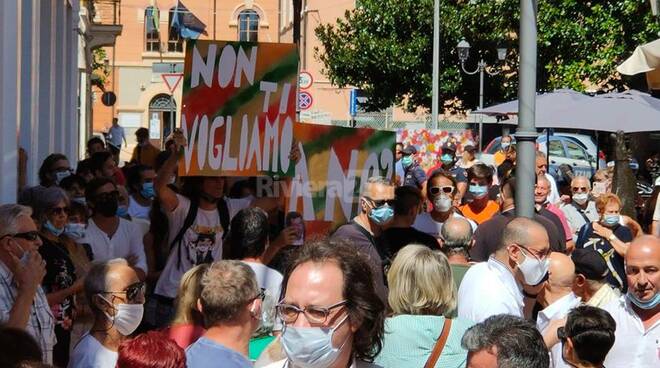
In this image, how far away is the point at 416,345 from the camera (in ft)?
17.7

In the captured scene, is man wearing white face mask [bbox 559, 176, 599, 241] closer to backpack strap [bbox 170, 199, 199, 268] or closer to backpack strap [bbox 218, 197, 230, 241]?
backpack strap [bbox 218, 197, 230, 241]

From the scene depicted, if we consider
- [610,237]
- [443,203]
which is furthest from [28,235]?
[610,237]

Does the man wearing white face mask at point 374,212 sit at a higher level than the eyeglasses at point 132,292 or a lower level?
higher

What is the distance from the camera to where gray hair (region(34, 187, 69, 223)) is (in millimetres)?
7211

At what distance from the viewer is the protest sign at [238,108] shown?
8.18 m

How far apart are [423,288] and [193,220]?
2750mm

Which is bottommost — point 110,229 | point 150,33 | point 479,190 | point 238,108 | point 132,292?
point 132,292

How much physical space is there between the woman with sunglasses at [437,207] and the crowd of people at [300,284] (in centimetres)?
1

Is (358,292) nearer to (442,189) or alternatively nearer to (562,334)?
(562,334)

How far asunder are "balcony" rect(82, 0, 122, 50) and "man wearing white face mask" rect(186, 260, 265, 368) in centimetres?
2646

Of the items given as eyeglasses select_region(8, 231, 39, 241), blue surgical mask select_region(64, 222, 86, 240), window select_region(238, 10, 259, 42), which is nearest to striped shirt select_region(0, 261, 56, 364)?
eyeglasses select_region(8, 231, 39, 241)

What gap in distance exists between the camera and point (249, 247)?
672cm

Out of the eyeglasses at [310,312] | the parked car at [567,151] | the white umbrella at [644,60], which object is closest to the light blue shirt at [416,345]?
the eyeglasses at [310,312]

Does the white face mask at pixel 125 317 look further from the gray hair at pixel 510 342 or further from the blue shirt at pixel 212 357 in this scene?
the gray hair at pixel 510 342
